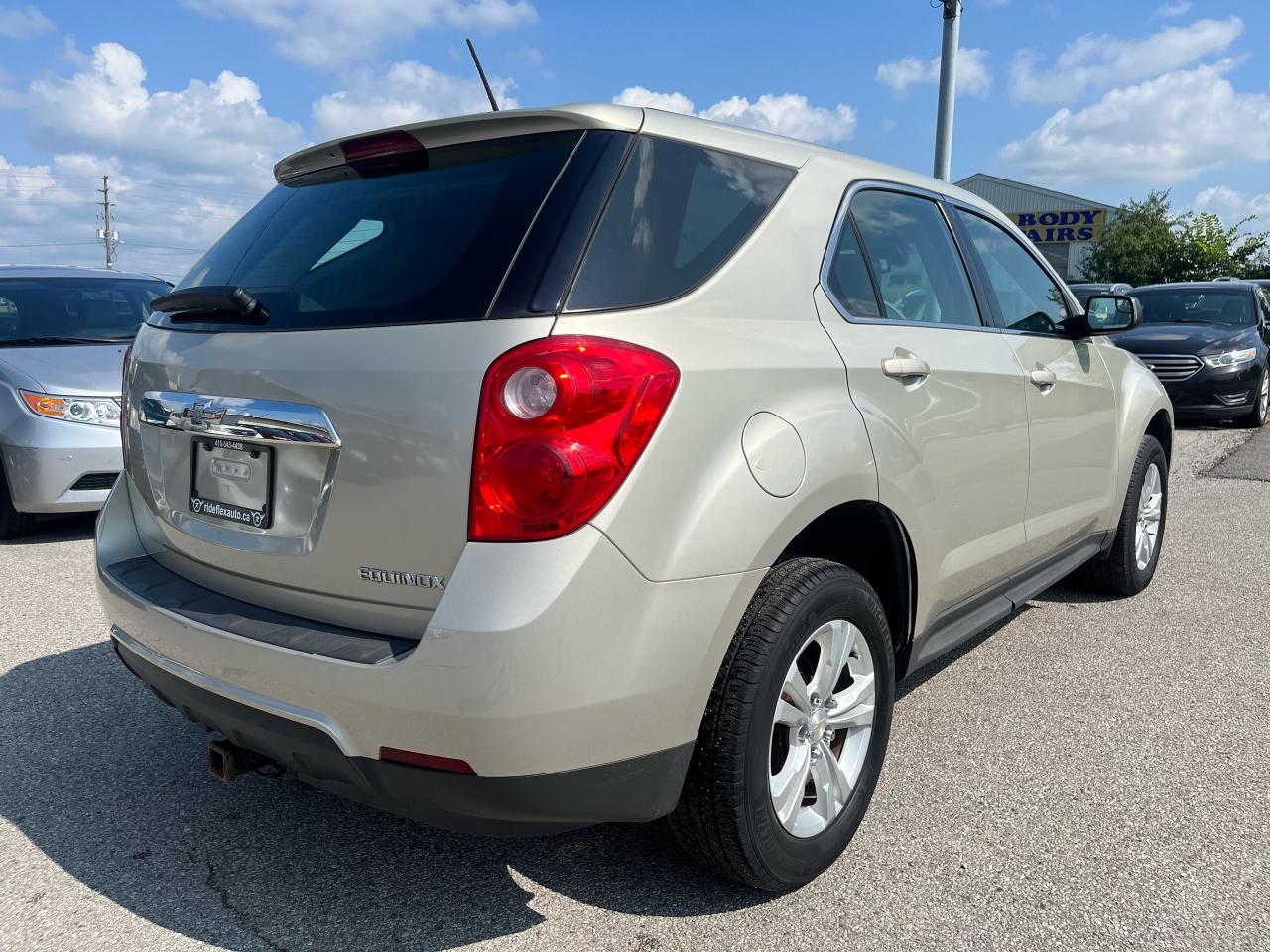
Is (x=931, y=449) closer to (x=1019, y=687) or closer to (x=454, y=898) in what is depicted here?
(x=1019, y=687)

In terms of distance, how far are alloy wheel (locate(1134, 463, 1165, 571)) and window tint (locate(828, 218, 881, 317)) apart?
254cm

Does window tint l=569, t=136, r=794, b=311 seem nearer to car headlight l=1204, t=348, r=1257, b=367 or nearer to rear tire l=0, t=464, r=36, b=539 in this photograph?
rear tire l=0, t=464, r=36, b=539

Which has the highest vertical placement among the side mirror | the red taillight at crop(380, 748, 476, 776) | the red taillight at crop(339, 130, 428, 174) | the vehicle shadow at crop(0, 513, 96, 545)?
the red taillight at crop(339, 130, 428, 174)

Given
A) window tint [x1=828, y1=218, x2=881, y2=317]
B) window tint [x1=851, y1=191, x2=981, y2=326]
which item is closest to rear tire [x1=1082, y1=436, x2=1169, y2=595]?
window tint [x1=851, y1=191, x2=981, y2=326]

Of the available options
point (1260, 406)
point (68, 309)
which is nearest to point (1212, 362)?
point (1260, 406)

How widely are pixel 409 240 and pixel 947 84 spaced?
11558mm

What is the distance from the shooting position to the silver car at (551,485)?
1.85m

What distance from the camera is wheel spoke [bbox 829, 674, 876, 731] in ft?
8.06

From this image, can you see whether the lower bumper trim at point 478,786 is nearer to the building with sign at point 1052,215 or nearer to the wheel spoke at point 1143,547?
the wheel spoke at point 1143,547

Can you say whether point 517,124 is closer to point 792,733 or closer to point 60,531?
point 792,733

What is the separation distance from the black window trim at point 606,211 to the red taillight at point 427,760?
85 cm

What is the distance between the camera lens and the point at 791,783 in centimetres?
232

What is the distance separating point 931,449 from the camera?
2.72 meters

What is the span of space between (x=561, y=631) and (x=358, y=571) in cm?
47
